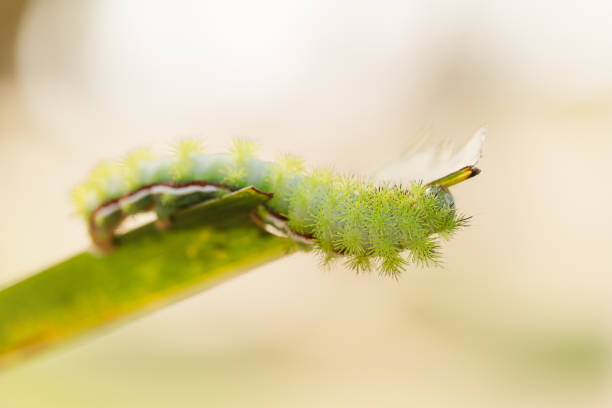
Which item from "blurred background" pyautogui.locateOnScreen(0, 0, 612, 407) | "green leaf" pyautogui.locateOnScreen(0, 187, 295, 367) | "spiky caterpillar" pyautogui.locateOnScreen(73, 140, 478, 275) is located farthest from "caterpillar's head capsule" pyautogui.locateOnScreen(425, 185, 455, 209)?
"blurred background" pyautogui.locateOnScreen(0, 0, 612, 407)

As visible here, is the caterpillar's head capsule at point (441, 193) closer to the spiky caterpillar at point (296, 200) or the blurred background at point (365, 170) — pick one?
the spiky caterpillar at point (296, 200)

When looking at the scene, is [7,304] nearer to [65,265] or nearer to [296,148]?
[65,265]

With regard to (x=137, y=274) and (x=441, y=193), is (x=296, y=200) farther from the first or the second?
(x=137, y=274)

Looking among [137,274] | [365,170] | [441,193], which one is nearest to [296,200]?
[441,193]

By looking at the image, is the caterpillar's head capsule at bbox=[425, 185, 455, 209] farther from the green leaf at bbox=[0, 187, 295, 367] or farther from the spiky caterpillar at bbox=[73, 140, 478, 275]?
the green leaf at bbox=[0, 187, 295, 367]

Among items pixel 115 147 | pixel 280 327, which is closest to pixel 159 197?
pixel 280 327
